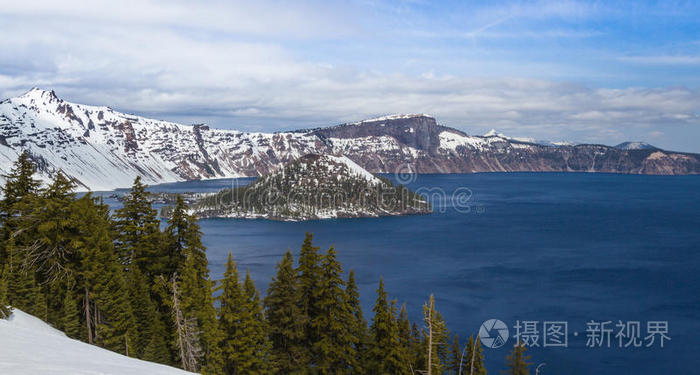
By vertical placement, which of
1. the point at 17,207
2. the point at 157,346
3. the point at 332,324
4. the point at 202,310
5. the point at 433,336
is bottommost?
the point at 157,346

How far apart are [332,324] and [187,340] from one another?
11.1m

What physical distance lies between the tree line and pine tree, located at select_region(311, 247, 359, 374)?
0.09 metres

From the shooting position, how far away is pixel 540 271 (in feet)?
377

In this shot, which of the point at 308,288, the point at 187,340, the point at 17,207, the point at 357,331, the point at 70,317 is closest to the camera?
the point at 187,340

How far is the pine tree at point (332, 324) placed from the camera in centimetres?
3734

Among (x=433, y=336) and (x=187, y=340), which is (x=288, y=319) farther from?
(x=433, y=336)

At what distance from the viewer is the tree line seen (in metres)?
33.4

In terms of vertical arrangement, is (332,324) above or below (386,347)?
above

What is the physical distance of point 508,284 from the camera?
103 meters

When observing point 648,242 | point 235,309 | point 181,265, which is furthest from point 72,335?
point 648,242

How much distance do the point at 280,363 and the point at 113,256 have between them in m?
15.4

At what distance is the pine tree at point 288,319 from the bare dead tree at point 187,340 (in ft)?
20.2
